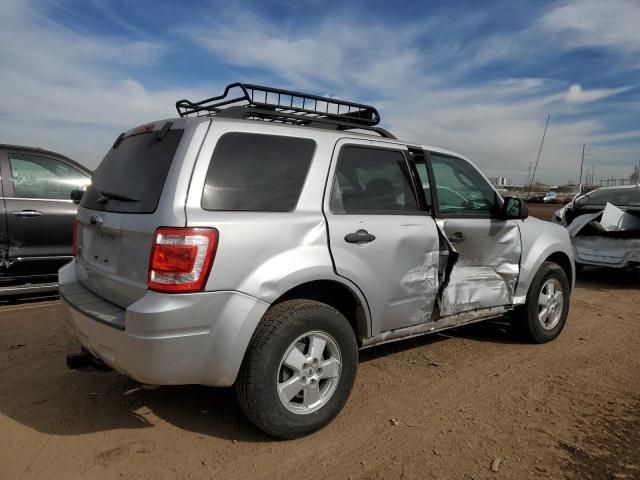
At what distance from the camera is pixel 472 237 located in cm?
391

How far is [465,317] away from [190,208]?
2461 mm

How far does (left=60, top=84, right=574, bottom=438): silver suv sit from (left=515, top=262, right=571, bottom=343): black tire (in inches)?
36.1

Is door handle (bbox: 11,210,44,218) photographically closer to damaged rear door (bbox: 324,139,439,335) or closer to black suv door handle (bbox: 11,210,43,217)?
black suv door handle (bbox: 11,210,43,217)

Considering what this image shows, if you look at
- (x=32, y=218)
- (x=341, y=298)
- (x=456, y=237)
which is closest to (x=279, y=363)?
(x=341, y=298)

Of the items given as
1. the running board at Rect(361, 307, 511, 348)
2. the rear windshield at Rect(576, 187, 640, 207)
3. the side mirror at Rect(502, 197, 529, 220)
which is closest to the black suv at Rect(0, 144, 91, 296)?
the running board at Rect(361, 307, 511, 348)

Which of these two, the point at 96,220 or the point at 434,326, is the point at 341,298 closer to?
the point at 434,326

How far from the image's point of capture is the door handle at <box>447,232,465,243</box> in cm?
375

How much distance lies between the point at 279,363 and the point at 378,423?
0.84 metres

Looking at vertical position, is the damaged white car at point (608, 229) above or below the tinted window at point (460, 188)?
below

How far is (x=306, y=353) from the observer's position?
2.89 meters

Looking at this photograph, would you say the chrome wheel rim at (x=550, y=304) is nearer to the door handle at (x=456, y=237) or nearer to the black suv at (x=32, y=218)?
the door handle at (x=456, y=237)

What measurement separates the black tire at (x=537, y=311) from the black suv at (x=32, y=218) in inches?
196

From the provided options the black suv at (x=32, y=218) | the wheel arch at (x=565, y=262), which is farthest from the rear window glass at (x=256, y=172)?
the black suv at (x=32, y=218)

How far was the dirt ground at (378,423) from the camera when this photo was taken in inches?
103
